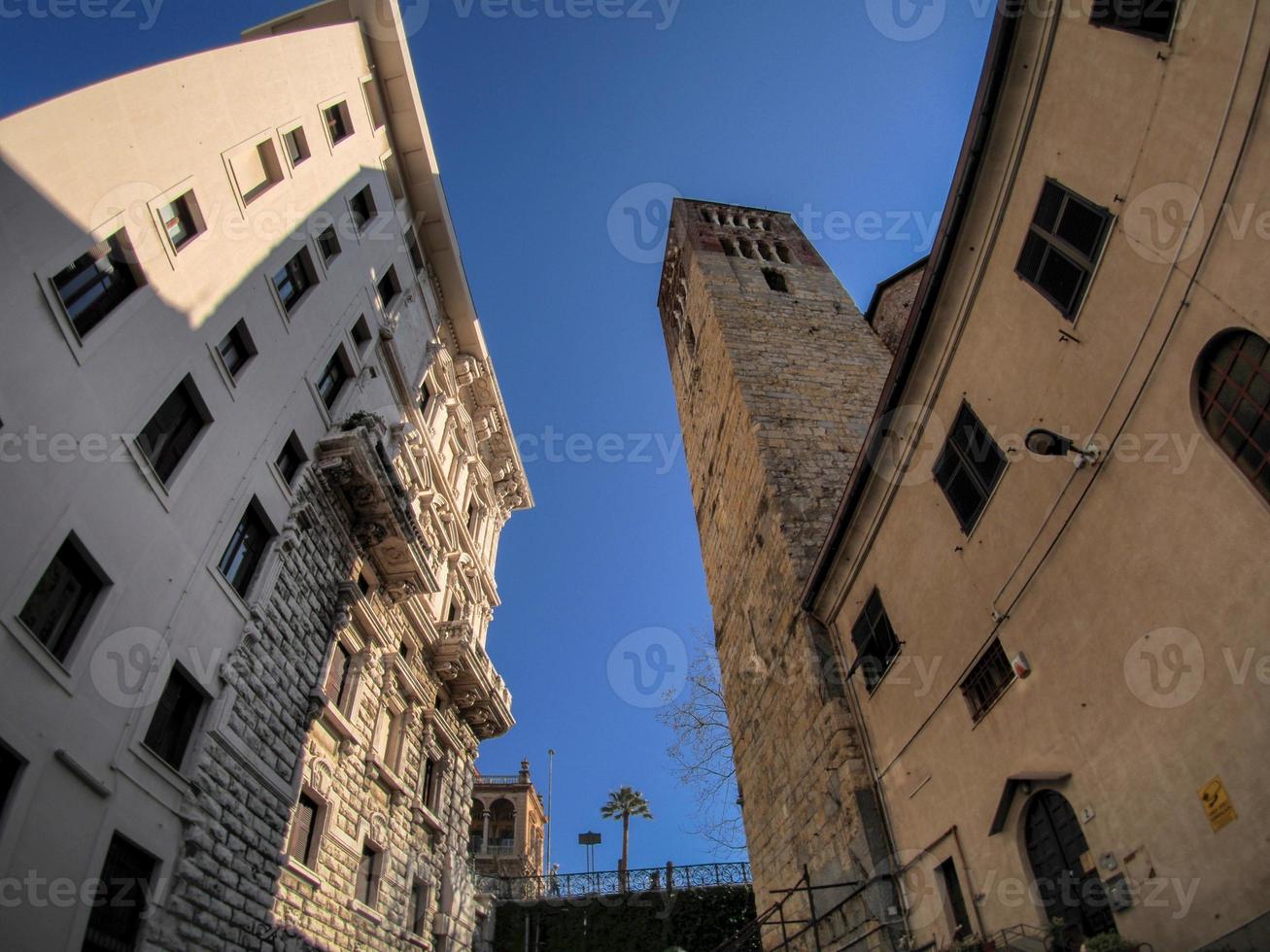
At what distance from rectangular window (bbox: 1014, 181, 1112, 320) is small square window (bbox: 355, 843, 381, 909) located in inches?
562

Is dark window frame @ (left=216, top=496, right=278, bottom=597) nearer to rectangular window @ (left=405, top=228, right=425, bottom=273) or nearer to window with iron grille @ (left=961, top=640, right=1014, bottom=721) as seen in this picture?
window with iron grille @ (left=961, top=640, right=1014, bottom=721)

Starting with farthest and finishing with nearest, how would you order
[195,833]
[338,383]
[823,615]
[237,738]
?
[338,383] < [823,615] < [237,738] < [195,833]

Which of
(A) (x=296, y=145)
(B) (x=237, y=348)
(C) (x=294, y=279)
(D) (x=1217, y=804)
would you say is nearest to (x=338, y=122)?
(A) (x=296, y=145)

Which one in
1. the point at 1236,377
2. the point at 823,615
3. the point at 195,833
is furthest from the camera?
the point at 823,615

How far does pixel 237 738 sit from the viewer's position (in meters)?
10.4

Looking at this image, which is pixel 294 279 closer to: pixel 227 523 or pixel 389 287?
pixel 389 287

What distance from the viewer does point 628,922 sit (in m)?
24.1

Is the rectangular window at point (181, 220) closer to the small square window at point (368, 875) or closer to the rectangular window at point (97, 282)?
the rectangular window at point (97, 282)

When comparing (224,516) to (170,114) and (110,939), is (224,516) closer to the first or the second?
(110,939)

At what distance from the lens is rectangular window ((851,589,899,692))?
33.6ft

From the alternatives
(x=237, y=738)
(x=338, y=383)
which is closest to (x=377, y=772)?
(x=237, y=738)

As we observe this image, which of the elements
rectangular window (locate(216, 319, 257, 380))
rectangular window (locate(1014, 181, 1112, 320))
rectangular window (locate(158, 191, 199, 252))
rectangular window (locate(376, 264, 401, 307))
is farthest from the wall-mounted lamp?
rectangular window (locate(376, 264, 401, 307))

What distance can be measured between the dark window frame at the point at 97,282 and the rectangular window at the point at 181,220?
91 cm

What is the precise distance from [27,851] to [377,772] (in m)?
8.55
